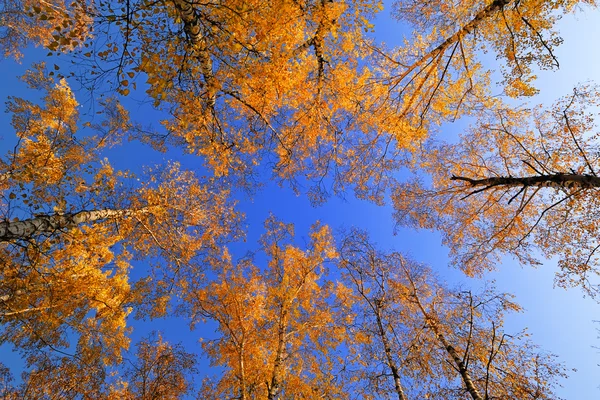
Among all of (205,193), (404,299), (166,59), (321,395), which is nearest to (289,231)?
(205,193)

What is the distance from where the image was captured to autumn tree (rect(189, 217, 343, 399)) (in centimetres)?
802

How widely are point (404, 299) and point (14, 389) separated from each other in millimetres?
11142

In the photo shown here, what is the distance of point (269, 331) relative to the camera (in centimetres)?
881

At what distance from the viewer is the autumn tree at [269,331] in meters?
8.02

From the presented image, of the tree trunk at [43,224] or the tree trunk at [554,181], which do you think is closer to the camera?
the tree trunk at [43,224]

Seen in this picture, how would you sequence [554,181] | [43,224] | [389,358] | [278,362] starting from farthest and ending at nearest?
[278,362] < [389,358] < [554,181] < [43,224]

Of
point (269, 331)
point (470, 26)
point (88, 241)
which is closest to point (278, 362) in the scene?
point (269, 331)

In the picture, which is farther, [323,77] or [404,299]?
[404,299]

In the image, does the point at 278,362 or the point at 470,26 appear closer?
the point at 470,26

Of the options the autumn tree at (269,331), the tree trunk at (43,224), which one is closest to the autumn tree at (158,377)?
the autumn tree at (269,331)

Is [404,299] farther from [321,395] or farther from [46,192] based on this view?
[46,192]

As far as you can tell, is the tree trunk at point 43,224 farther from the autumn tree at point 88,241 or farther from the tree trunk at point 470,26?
the tree trunk at point 470,26

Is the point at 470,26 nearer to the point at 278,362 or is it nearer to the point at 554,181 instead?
the point at 554,181

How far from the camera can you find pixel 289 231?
11.2 metres
